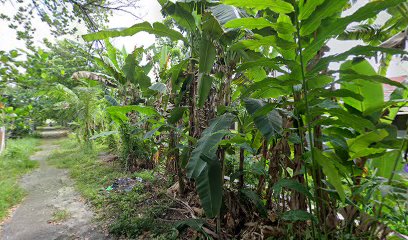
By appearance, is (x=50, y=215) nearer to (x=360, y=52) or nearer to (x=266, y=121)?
(x=266, y=121)

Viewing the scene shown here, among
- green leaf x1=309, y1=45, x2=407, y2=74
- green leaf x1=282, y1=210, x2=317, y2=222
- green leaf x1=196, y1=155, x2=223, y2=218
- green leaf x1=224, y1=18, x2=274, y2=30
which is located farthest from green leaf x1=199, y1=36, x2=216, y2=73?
green leaf x1=282, y1=210, x2=317, y2=222

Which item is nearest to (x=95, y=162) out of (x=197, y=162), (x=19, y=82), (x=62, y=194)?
(x=62, y=194)

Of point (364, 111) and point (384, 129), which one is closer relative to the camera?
point (384, 129)

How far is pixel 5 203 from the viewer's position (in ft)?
10.8

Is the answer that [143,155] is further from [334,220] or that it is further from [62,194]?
[334,220]

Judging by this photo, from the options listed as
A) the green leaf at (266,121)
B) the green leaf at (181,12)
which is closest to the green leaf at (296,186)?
the green leaf at (266,121)

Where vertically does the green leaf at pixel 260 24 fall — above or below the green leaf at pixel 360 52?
above

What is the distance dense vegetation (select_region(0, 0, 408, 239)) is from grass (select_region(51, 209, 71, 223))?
1.19 feet

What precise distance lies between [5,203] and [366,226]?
14.0 ft

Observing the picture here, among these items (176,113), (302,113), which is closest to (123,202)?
(176,113)

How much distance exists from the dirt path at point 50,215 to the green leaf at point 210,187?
138 centimetres

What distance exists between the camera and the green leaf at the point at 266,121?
1.32 m

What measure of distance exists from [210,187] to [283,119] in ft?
2.48

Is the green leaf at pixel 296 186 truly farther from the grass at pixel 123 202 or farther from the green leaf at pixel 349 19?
the grass at pixel 123 202
